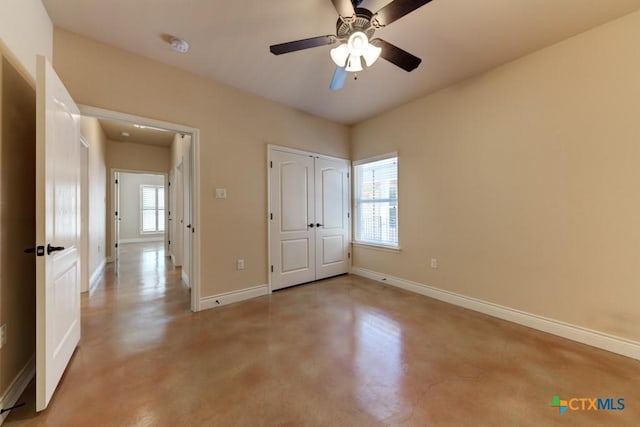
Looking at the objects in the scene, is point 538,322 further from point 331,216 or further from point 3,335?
point 3,335

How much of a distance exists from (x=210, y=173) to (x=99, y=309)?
6.71 feet


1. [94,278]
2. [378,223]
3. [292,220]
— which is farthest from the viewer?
[378,223]

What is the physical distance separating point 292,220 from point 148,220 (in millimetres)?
8085

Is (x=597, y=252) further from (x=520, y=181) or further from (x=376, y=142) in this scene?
(x=376, y=142)

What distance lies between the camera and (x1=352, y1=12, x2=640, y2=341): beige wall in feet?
6.86

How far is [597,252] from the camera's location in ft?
7.25

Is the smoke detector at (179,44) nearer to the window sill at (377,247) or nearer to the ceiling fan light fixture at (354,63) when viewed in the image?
the ceiling fan light fixture at (354,63)

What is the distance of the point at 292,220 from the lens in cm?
389

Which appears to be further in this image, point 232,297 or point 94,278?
point 94,278

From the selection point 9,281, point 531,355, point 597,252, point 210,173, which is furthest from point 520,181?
point 9,281

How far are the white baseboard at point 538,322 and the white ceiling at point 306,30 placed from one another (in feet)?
8.50

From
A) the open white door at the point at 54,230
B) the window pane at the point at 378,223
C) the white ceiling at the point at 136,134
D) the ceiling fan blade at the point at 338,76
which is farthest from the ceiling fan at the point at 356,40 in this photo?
the white ceiling at the point at 136,134

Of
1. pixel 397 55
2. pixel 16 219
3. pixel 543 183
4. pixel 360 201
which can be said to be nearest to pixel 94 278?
pixel 16 219

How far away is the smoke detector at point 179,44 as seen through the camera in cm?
236
